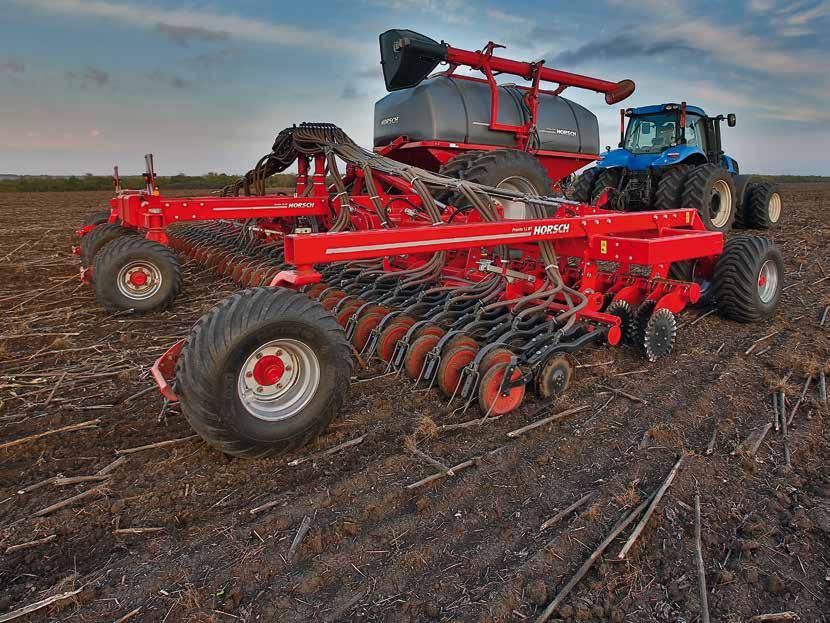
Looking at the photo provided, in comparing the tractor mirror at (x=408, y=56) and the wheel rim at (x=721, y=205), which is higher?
the tractor mirror at (x=408, y=56)

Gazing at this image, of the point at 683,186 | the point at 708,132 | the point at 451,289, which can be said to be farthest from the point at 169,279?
the point at 708,132

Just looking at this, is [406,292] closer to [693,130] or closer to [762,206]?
[693,130]

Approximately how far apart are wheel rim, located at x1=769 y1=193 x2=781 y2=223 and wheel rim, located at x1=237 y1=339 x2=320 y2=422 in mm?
10940

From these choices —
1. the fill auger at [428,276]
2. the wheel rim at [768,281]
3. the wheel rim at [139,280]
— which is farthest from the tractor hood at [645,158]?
the wheel rim at [139,280]

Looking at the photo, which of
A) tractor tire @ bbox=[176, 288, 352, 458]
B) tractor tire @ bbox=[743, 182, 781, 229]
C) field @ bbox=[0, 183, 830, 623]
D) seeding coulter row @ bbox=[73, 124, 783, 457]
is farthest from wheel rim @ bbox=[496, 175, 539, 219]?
tractor tire @ bbox=[743, 182, 781, 229]

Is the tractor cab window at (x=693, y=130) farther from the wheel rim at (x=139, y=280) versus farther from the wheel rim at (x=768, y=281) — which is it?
the wheel rim at (x=139, y=280)

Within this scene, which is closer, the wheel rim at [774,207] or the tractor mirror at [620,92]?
the tractor mirror at [620,92]

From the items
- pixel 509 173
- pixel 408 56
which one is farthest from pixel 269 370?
pixel 408 56

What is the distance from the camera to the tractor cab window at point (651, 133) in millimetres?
9211

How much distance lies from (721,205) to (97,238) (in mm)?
8888

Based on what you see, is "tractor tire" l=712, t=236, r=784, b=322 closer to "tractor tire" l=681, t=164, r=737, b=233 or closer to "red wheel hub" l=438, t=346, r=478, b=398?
"red wheel hub" l=438, t=346, r=478, b=398

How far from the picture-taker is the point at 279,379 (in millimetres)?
2594

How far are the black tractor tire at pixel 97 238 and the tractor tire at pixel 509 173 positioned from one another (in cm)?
385

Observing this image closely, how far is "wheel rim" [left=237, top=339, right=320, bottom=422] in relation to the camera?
251cm
